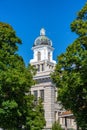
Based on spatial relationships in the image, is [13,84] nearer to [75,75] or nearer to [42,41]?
[75,75]

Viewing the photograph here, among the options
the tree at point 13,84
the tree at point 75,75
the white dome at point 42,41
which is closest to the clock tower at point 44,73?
the white dome at point 42,41

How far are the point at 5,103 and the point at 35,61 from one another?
151ft

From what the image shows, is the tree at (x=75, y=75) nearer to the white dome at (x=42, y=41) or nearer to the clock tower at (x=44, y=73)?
the clock tower at (x=44, y=73)

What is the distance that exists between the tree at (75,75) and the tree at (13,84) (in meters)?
4.33

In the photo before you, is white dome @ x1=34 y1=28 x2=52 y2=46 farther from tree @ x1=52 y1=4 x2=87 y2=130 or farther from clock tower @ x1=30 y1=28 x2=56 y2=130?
tree @ x1=52 y1=4 x2=87 y2=130

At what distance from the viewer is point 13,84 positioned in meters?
31.5

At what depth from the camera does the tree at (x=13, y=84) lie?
104 feet

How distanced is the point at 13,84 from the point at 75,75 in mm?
6765

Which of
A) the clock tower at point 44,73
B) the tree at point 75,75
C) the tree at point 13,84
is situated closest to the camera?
the tree at point 75,75

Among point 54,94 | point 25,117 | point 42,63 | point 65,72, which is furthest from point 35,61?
point 65,72

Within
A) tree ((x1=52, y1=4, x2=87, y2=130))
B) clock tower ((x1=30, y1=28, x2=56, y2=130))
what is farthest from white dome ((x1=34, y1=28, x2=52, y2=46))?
tree ((x1=52, y1=4, x2=87, y2=130))

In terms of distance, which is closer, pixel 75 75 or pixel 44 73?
pixel 75 75

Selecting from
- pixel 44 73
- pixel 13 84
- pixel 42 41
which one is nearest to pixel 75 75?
pixel 13 84

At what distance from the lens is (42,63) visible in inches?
3046
